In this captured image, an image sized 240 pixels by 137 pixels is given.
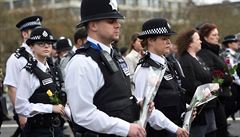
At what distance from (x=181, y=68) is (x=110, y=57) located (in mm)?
2830

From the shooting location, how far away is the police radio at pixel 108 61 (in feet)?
12.5

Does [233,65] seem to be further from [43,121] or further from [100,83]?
[100,83]

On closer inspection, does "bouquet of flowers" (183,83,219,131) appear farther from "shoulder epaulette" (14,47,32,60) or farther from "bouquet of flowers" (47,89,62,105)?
"shoulder epaulette" (14,47,32,60)

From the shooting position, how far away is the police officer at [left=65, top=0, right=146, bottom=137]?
12.1 ft

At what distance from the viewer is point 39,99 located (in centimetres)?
573

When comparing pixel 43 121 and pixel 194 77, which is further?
pixel 194 77

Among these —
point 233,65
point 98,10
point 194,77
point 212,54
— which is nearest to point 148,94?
point 98,10

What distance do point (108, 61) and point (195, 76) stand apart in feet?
10.4

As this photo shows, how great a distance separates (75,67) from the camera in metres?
3.76

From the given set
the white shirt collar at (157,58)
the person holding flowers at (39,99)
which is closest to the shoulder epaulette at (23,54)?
the person holding flowers at (39,99)

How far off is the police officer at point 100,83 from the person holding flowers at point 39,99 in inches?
69.0

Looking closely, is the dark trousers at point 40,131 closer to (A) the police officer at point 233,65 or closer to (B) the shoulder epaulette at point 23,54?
(B) the shoulder epaulette at point 23,54

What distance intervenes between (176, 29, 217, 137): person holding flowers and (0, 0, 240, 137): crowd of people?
0.04 feet

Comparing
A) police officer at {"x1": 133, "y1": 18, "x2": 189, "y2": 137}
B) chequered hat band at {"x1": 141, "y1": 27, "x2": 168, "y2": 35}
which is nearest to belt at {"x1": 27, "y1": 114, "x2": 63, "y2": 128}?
police officer at {"x1": 133, "y1": 18, "x2": 189, "y2": 137}
